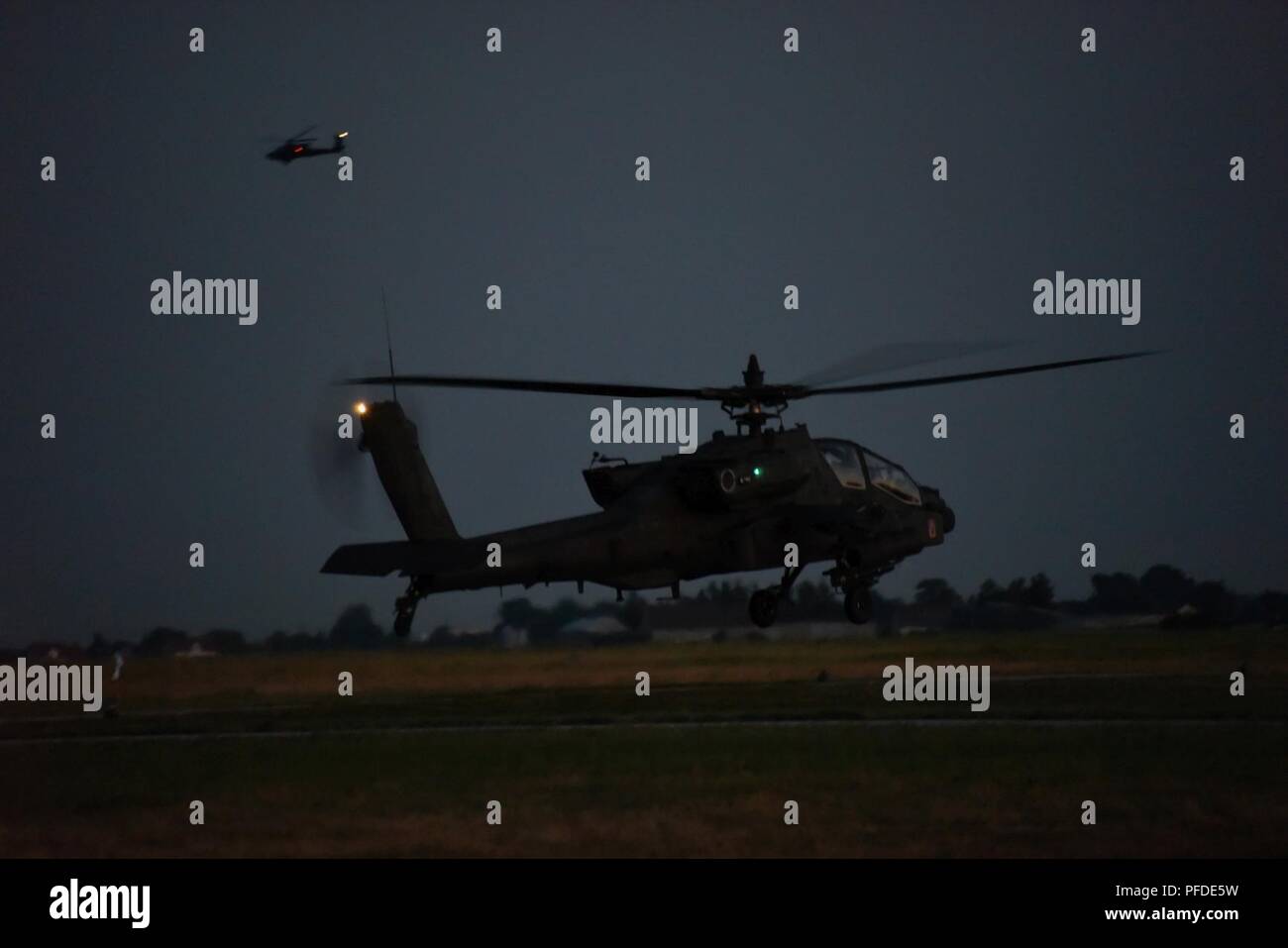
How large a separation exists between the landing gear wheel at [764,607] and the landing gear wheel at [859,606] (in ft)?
3.75

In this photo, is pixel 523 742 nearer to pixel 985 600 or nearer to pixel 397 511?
pixel 397 511

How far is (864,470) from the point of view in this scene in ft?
92.6

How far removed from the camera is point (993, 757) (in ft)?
72.4

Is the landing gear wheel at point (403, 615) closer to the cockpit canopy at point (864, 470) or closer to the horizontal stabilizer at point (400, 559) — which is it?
the horizontal stabilizer at point (400, 559)

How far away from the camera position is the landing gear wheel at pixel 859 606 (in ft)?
93.2

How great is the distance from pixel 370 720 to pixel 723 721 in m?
5.46

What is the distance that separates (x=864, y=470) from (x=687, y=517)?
3.81 meters

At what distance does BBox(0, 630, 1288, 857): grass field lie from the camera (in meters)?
18.5

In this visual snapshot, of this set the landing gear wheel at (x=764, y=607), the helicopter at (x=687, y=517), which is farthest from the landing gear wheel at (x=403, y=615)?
the landing gear wheel at (x=764, y=607)

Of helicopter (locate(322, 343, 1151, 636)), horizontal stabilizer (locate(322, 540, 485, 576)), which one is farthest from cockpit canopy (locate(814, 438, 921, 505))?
horizontal stabilizer (locate(322, 540, 485, 576))

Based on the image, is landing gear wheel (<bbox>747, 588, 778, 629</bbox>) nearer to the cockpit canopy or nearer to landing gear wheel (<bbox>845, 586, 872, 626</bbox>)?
landing gear wheel (<bbox>845, 586, 872, 626</bbox>)

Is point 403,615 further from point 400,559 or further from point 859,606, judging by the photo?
point 859,606

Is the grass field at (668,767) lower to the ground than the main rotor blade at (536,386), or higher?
lower

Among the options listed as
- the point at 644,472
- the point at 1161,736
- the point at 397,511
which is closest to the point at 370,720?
the point at 397,511
